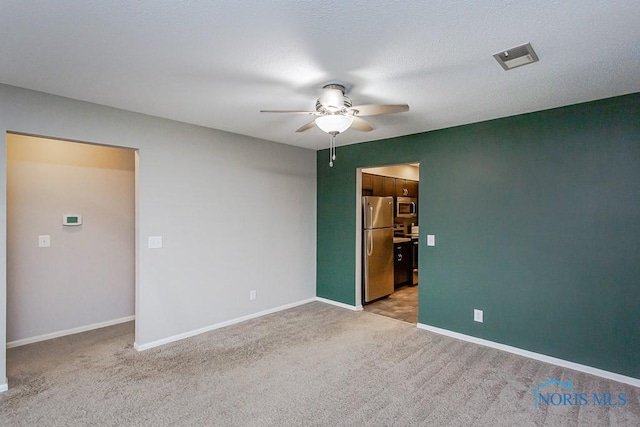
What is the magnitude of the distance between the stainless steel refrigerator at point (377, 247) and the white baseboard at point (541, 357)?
3.70 ft

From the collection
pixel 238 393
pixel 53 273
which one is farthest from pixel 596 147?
pixel 53 273

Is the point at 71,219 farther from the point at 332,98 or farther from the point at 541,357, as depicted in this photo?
the point at 541,357

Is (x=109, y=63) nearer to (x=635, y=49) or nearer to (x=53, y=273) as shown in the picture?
(x=53, y=273)

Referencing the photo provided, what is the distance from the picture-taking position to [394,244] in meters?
5.69

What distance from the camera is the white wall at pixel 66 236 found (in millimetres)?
3496

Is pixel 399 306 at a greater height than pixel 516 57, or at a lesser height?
lesser

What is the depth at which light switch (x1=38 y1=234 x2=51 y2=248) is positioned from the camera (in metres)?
3.64

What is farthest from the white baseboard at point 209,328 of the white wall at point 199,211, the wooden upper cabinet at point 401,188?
the wooden upper cabinet at point 401,188

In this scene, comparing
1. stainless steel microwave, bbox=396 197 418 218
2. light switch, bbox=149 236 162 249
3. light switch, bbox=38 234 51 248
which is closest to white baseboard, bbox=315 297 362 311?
stainless steel microwave, bbox=396 197 418 218

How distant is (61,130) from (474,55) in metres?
3.28

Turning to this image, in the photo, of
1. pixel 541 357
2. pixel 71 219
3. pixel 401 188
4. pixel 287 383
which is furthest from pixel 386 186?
pixel 71 219

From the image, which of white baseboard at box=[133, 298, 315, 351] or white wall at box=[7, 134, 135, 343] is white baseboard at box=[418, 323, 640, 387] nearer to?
white baseboard at box=[133, 298, 315, 351]

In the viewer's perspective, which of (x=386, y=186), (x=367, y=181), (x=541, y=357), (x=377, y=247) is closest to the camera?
(x=541, y=357)

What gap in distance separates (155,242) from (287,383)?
76.9 inches
